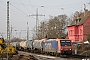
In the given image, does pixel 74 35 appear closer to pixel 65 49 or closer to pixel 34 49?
pixel 34 49

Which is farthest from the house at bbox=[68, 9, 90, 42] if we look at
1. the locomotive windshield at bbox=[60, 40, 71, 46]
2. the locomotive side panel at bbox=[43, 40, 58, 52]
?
the locomotive windshield at bbox=[60, 40, 71, 46]

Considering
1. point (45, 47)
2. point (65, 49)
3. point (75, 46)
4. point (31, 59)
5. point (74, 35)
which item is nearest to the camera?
point (31, 59)

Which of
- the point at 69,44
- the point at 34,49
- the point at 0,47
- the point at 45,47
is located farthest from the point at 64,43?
the point at 34,49

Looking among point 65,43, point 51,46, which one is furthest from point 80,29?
point 65,43

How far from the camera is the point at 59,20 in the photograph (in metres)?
98.5

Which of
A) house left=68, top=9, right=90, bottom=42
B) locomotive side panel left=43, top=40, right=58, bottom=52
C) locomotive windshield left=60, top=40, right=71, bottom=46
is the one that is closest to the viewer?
locomotive windshield left=60, top=40, right=71, bottom=46

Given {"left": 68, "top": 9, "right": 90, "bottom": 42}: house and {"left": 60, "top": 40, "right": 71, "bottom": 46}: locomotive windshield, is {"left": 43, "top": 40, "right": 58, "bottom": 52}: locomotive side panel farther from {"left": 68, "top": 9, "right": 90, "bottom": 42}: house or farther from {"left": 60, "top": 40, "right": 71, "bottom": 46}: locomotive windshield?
{"left": 68, "top": 9, "right": 90, "bottom": 42}: house

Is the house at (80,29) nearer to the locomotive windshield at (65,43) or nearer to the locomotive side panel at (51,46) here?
the locomotive side panel at (51,46)

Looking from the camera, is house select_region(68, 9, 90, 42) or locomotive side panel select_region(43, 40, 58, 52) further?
house select_region(68, 9, 90, 42)

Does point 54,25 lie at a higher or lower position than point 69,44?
higher

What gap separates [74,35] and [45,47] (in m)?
25.0

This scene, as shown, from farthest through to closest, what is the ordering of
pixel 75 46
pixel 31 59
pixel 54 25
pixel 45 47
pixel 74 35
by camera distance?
pixel 54 25 < pixel 74 35 < pixel 75 46 < pixel 45 47 < pixel 31 59

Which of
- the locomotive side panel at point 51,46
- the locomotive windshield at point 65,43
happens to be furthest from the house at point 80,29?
the locomotive windshield at point 65,43

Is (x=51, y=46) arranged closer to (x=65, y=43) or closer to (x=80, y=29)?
(x=65, y=43)
